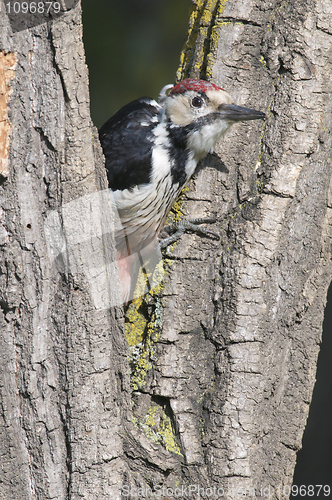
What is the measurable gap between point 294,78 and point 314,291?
798mm

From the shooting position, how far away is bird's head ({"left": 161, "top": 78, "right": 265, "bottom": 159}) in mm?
1663

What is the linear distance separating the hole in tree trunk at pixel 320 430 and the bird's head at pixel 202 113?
1405 mm

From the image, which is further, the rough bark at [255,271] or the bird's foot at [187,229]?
the bird's foot at [187,229]

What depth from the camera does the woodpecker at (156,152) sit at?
5.88ft

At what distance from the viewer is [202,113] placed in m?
1.87

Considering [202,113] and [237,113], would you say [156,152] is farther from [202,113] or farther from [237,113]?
[237,113]

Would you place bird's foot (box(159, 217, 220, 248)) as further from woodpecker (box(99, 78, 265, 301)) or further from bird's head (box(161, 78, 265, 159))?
bird's head (box(161, 78, 265, 159))

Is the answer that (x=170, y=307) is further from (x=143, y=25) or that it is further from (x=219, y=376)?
(x=143, y=25)

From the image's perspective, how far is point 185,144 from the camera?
1.88m

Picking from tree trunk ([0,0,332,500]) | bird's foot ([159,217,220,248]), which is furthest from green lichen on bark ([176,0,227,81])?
bird's foot ([159,217,220,248])

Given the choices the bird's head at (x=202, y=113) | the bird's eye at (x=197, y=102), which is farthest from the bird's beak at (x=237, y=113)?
the bird's eye at (x=197, y=102)

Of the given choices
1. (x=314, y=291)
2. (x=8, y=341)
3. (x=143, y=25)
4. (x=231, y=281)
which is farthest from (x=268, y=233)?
(x=143, y=25)

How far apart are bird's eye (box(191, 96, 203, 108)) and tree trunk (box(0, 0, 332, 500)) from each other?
4.1 inches

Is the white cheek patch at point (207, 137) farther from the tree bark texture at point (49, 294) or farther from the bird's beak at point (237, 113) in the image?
the tree bark texture at point (49, 294)
